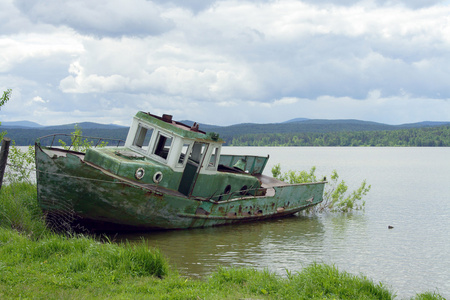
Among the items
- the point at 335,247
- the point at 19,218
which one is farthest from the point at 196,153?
the point at 19,218

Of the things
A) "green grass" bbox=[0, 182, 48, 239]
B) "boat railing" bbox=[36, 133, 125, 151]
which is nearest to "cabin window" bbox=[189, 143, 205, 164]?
"boat railing" bbox=[36, 133, 125, 151]

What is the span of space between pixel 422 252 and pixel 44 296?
485 inches

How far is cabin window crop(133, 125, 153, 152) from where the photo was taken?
15164 mm

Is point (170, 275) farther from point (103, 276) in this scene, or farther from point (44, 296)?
point (44, 296)

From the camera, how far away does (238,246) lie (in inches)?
559

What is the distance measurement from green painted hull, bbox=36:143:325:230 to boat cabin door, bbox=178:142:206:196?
0.57 metres

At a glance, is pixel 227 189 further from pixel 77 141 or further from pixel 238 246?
pixel 77 141

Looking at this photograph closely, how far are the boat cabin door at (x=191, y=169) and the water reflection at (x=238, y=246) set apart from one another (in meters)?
1.46

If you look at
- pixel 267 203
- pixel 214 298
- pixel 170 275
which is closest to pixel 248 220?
pixel 267 203

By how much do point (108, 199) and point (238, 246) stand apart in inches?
171

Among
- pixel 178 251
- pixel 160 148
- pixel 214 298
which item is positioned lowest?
pixel 178 251

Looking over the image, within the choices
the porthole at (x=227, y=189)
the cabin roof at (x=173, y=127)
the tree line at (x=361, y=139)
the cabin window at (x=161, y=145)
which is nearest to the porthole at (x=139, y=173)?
the cabin window at (x=161, y=145)

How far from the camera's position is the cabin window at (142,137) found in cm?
1516

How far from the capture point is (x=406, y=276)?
11.8 meters
